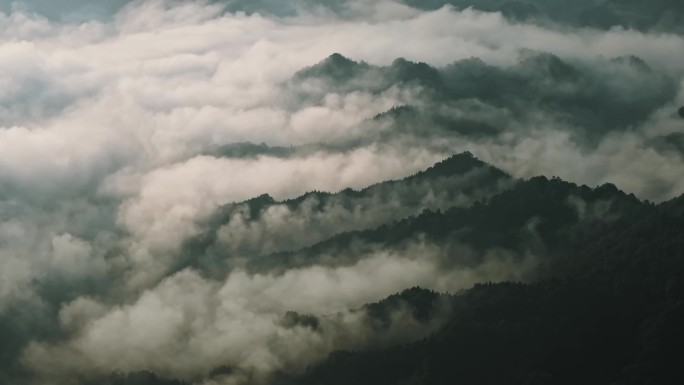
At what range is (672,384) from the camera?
199 metres
